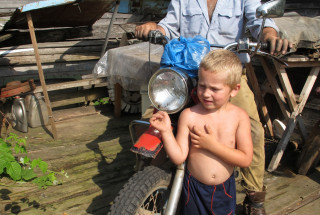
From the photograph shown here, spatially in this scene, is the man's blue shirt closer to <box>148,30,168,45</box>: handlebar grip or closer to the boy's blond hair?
<box>148,30,168,45</box>: handlebar grip

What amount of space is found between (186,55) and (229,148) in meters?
0.59

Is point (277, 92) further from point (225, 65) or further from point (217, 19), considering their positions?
point (225, 65)

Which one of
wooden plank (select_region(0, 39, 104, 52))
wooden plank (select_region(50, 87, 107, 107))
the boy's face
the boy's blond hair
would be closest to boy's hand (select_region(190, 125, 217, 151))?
the boy's face

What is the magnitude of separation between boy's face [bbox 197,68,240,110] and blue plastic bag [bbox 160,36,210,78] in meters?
0.20

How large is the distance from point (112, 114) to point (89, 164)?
1.70 m

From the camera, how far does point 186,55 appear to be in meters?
1.88

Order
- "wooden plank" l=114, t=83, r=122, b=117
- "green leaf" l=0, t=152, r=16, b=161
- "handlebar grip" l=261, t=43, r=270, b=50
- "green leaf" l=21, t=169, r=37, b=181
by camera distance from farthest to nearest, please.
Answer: "wooden plank" l=114, t=83, r=122, b=117, "green leaf" l=21, t=169, r=37, b=181, "green leaf" l=0, t=152, r=16, b=161, "handlebar grip" l=261, t=43, r=270, b=50

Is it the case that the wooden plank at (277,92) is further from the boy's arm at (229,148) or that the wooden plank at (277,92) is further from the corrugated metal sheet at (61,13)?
the corrugated metal sheet at (61,13)

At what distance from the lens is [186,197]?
6.25 feet

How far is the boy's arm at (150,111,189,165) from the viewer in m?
1.73

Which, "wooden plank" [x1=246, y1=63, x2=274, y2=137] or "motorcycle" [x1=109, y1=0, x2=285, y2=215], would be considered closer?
"motorcycle" [x1=109, y1=0, x2=285, y2=215]

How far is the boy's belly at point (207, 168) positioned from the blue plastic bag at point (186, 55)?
48 centimetres

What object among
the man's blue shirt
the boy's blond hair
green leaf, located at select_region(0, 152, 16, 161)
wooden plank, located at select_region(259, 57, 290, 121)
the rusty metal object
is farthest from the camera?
the rusty metal object

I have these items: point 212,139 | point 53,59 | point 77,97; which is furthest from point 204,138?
point 53,59
